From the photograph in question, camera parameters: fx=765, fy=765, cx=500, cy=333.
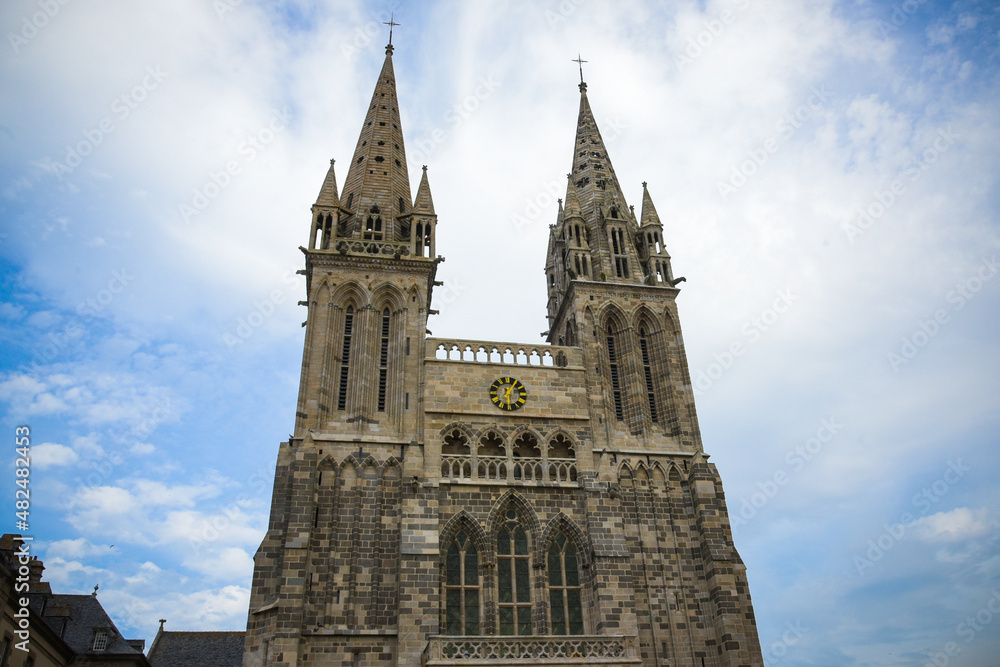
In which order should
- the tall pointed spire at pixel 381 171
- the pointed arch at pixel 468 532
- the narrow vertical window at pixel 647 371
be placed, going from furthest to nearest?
the tall pointed spire at pixel 381 171, the narrow vertical window at pixel 647 371, the pointed arch at pixel 468 532

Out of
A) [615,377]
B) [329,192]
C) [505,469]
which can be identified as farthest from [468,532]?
[329,192]

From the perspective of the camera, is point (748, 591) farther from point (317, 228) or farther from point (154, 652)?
point (154, 652)

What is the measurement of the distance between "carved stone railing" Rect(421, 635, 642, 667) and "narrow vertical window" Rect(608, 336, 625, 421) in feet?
32.0

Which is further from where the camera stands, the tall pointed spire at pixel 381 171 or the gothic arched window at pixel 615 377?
the tall pointed spire at pixel 381 171

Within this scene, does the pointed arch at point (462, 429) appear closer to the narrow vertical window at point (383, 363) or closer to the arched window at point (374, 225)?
the narrow vertical window at point (383, 363)

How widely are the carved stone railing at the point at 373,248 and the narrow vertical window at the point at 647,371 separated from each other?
436 inches

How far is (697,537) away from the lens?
28.8 m

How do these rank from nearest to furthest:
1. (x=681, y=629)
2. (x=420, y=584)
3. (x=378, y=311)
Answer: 1. (x=420, y=584)
2. (x=681, y=629)
3. (x=378, y=311)

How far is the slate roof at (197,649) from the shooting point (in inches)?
1464

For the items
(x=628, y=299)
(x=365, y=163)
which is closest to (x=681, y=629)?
(x=628, y=299)

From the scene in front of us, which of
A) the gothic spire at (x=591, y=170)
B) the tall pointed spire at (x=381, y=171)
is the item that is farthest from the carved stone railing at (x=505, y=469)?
the gothic spire at (x=591, y=170)

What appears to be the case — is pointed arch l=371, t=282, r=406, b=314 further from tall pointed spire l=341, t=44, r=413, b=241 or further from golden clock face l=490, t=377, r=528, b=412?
golden clock face l=490, t=377, r=528, b=412

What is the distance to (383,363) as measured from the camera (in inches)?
1225

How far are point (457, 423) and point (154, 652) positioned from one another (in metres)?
21.3
